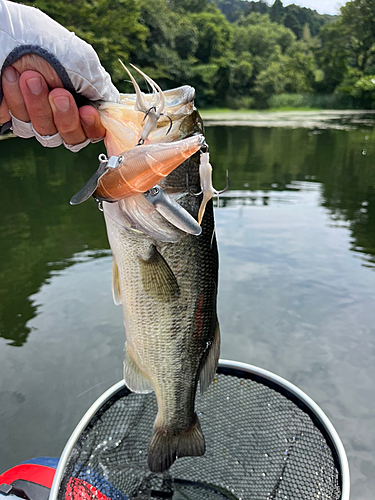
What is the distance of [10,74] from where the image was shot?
137 centimetres

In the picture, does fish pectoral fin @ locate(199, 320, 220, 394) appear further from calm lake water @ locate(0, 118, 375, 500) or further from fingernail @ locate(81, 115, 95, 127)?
calm lake water @ locate(0, 118, 375, 500)

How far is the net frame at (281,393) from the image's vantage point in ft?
5.17

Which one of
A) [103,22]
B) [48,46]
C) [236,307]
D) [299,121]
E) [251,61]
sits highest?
[103,22]

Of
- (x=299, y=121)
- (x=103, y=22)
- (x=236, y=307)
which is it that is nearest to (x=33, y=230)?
(x=236, y=307)

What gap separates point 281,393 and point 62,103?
1732 mm

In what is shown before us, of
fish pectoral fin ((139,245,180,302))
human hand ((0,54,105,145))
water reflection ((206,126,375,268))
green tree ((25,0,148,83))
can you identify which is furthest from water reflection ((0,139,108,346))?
green tree ((25,0,148,83))

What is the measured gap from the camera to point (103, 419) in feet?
6.57

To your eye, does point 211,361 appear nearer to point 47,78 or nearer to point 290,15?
point 47,78

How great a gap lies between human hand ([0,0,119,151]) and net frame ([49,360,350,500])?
4.10ft

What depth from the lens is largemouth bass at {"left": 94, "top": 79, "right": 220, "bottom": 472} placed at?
1.45 m

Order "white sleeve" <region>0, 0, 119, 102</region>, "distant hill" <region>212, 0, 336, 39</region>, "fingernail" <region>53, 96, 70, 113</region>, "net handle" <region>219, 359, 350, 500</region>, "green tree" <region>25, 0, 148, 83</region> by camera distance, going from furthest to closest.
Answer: "distant hill" <region>212, 0, 336, 39</region> < "green tree" <region>25, 0, 148, 83</region> < "net handle" <region>219, 359, 350, 500</region> < "fingernail" <region>53, 96, 70, 113</region> < "white sleeve" <region>0, 0, 119, 102</region>

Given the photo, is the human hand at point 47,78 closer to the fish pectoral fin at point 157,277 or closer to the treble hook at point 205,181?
the treble hook at point 205,181

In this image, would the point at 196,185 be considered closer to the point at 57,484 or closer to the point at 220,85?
the point at 57,484

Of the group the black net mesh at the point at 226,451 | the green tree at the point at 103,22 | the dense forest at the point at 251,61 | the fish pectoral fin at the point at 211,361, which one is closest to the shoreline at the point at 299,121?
the dense forest at the point at 251,61
